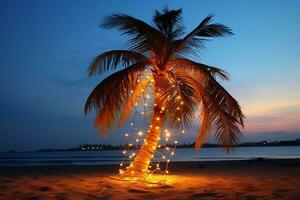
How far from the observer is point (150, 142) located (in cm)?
1069

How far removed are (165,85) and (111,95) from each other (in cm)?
142

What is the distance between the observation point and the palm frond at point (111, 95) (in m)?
10.1

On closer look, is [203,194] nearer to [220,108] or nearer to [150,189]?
[150,189]

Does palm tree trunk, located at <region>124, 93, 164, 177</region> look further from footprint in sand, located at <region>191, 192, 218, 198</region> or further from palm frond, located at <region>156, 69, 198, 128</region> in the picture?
footprint in sand, located at <region>191, 192, 218, 198</region>

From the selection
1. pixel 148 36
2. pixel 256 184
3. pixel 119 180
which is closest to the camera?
pixel 256 184

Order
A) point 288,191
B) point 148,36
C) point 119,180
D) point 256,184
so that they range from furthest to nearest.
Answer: point 148,36
point 119,180
point 256,184
point 288,191

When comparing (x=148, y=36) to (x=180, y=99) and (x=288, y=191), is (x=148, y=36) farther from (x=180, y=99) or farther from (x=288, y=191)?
(x=288, y=191)

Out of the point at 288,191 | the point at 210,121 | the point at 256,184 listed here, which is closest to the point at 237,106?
the point at 210,121

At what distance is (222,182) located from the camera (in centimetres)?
947

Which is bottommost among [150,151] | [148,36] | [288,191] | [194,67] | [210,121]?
[288,191]

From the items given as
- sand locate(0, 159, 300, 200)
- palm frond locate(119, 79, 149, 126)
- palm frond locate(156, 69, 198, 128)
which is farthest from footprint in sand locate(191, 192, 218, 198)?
palm frond locate(119, 79, 149, 126)

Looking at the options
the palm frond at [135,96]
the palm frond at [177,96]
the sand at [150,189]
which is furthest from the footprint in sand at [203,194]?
the palm frond at [135,96]

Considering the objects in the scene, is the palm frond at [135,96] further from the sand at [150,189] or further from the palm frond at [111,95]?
the sand at [150,189]

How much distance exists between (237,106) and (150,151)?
2459 mm
